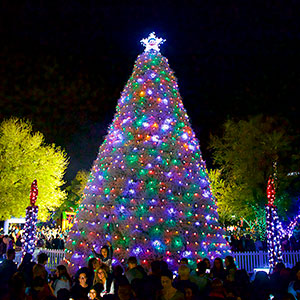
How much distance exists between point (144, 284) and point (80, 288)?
41.7 inches

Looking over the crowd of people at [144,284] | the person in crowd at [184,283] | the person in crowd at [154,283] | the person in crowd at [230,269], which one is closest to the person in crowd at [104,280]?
the crowd of people at [144,284]

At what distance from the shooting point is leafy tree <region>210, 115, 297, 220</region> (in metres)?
24.4

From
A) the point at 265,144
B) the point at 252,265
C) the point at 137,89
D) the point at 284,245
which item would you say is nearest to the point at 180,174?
the point at 137,89

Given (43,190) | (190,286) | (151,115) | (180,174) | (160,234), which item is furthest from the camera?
(43,190)

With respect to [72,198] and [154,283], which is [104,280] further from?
[72,198]

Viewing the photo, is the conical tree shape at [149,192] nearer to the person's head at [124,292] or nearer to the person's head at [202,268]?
the person's head at [202,268]

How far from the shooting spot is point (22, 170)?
940 inches

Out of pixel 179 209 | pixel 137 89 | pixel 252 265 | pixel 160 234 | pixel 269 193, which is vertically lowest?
pixel 252 265

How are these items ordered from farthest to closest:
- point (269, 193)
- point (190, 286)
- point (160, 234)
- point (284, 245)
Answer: point (284, 245) → point (269, 193) → point (160, 234) → point (190, 286)

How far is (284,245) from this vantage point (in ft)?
59.7

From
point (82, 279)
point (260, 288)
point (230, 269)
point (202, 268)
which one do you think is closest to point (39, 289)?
point (82, 279)

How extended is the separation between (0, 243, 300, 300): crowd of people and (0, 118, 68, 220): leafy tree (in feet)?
55.3

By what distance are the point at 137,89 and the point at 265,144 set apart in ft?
53.1

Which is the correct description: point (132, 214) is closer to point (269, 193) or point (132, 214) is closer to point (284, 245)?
point (269, 193)
